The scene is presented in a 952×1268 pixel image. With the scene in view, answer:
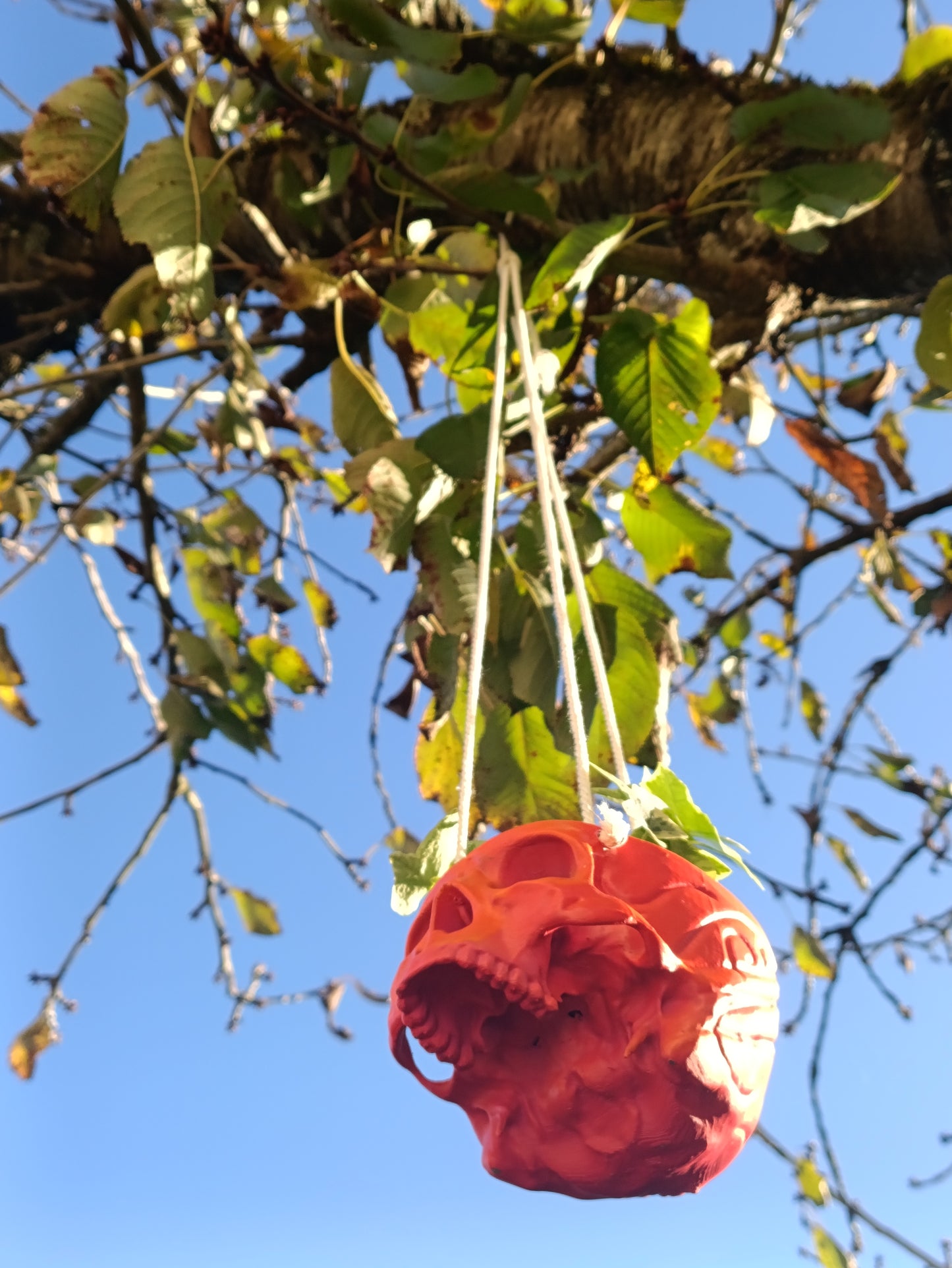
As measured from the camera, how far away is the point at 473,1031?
366mm

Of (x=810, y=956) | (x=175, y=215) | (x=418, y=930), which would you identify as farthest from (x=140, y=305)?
(x=810, y=956)

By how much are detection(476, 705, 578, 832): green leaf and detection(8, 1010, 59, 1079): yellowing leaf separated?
987mm

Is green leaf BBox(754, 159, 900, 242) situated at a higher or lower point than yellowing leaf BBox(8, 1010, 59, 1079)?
higher

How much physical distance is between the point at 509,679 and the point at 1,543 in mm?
1137

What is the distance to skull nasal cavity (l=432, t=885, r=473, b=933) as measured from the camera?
0.36 meters

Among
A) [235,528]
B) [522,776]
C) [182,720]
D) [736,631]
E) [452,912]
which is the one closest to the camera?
[452,912]

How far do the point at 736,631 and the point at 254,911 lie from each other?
0.88m

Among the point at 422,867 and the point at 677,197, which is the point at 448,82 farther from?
the point at 422,867

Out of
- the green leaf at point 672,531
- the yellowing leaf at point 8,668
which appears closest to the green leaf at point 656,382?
the green leaf at point 672,531

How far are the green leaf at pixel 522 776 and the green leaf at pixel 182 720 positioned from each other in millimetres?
484

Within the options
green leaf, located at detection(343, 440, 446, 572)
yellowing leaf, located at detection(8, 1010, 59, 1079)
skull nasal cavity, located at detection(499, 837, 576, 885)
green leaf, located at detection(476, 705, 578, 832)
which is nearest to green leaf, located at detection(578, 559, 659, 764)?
green leaf, located at detection(476, 705, 578, 832)

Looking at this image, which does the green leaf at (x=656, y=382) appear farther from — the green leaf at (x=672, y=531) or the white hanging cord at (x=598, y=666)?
the white hanging cord at (x=598, y=666)

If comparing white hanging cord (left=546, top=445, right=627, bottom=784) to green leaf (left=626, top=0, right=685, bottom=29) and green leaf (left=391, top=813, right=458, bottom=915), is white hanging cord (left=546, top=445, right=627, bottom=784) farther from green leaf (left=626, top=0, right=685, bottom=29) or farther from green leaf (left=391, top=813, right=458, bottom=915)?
green leaf (left=626, top=0, right=685, bottom=29)

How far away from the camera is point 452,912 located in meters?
0.36
